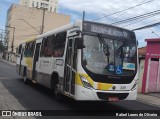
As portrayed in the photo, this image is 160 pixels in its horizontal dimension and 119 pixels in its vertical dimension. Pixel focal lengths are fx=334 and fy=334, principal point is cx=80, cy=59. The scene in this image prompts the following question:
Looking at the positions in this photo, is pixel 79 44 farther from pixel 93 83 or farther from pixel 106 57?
pixel 93 83

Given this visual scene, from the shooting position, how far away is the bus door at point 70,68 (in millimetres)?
11509

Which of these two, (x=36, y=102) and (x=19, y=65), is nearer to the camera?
(x=36, y=102)

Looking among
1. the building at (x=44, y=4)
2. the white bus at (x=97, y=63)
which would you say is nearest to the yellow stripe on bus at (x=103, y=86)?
the white bus at (x=97, y=63)

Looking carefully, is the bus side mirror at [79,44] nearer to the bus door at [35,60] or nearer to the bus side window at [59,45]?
the bus side window at [59,45]

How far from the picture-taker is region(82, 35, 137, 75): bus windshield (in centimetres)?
1117

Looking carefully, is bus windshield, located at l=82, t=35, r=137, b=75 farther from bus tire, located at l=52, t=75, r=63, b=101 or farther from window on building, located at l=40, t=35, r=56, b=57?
window on building, located at l=40, t=35, r=56, b=57

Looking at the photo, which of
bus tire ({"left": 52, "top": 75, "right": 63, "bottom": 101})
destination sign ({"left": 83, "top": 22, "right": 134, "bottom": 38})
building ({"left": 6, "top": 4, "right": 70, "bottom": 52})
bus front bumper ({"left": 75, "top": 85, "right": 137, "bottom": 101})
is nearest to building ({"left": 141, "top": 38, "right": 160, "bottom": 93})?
bus tire ({"left": 52, "top": 75, "right": 63, "bottom": 101})

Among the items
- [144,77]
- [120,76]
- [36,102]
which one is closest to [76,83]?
[120,76]

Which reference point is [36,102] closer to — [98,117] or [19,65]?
[98,117]

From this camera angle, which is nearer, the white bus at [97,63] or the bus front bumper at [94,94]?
the bus front bumper at [94,94]

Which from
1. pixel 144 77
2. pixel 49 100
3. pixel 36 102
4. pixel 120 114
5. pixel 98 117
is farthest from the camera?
pixel 144 77

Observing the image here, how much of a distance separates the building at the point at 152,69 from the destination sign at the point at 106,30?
1034 centimetres

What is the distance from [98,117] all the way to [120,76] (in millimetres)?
1687

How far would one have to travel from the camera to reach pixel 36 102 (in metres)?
12.8
